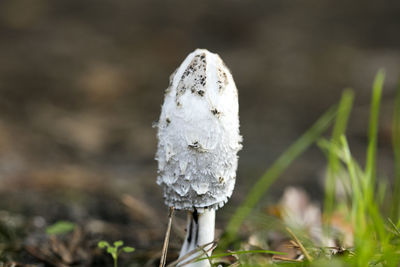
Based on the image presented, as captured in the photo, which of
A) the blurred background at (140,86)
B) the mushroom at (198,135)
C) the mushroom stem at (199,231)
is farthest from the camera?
the blurred background at (140,86)

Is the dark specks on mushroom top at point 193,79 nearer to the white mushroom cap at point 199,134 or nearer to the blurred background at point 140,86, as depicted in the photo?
the white mushroom cap at point 199,134

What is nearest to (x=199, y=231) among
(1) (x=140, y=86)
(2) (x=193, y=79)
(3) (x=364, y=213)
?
(2) (x=193, y=79)

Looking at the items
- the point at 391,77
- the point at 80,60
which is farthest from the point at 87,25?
the point at 391,77

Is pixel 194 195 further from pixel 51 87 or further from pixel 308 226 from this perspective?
pixel 51 87

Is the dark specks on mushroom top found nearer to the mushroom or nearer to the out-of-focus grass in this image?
the mushroom

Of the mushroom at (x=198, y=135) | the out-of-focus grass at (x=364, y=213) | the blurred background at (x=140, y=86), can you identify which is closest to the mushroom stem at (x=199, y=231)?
the mushroom at (x=198, y=135)

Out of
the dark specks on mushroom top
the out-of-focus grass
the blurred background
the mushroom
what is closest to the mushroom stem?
the mushroom

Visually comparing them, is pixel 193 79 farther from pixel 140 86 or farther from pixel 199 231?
pixel 140 86
